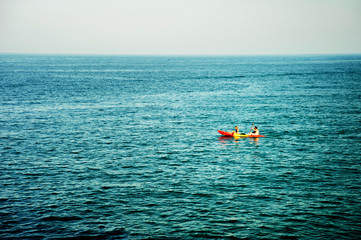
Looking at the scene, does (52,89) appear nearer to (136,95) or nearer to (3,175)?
(136,95)

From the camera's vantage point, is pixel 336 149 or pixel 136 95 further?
pixel 136 95

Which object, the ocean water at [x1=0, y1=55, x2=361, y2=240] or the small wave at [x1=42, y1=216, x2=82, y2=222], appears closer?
the ocean water at [x1=0, y1=55, x2=361, y2=240]

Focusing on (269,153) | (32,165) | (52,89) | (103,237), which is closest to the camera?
(103,237)

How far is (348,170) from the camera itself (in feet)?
119

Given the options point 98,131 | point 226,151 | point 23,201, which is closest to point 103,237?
point 23,201

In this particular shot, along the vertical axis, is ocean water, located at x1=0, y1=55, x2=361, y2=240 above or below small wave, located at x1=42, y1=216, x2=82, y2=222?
above

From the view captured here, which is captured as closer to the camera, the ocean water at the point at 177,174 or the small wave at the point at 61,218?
the ocean water at the point at 177,174

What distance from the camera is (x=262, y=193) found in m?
30.7

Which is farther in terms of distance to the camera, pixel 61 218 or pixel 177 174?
pixel 177 174

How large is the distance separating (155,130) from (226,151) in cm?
1434

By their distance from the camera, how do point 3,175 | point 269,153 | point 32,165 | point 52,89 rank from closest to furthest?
point 3,175 < point 32,165 < point 269,153 < point 52,89

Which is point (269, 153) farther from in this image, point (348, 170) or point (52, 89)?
point (52, 89)

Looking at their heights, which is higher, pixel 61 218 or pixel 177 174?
pixel 177 174

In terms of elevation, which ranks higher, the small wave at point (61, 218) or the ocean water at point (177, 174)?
the ocean water at point (177, 174)
